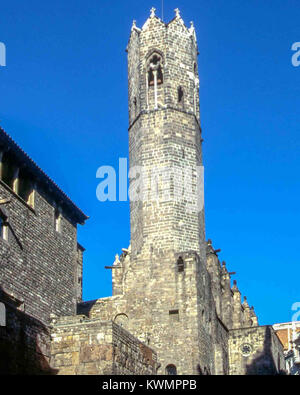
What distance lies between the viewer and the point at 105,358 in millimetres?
22531

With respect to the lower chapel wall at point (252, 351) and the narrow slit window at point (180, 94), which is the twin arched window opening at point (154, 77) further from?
the lower chapel wall at point (252, 351)

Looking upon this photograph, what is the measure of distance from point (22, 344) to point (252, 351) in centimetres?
1968

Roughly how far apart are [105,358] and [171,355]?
939cm

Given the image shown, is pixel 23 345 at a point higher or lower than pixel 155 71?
lower

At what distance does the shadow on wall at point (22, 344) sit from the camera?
2030 centimetres

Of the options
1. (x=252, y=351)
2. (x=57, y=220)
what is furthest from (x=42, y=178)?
(x=252, y=351)

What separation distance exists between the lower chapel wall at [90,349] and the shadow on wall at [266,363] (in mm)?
15736

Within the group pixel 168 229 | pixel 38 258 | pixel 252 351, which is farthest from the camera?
pixel 252 351

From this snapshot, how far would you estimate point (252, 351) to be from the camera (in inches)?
1515

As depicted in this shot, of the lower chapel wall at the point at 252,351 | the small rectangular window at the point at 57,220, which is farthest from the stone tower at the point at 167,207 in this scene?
the small rectangular window at the point at 57,220

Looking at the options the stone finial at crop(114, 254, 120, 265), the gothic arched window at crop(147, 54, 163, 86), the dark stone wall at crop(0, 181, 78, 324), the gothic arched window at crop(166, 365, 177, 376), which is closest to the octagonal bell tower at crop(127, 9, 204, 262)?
the gothic arched window at crop(147, 54, 163, 86)

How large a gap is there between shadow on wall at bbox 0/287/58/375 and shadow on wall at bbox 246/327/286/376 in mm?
17562

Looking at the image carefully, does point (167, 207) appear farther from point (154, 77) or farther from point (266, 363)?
point (266, 363)
